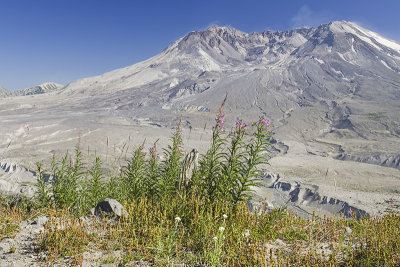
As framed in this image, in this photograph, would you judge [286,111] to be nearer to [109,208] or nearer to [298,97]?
[298,97]

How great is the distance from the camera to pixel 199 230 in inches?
191

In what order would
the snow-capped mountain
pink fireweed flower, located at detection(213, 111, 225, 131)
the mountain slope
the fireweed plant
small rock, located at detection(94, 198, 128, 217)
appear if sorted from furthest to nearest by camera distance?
the mountain slope
the snow-capped mountain
pink fireweed flower, located at detection(213, 111, 225, 131)
small rock, located at detection(94, 198, 128, 217)
the fireweed plant

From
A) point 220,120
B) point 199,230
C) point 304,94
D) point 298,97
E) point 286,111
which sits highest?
point 304,94

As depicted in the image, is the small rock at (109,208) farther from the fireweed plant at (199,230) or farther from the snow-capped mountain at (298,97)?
the snow-capped mountain at (298,97)

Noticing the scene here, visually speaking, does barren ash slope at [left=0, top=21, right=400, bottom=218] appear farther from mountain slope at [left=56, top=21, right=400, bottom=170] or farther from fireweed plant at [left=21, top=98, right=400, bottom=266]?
→ fireweed plant at [left=21, top=98, right=400, bottom=266]

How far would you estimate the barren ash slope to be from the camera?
43.7m

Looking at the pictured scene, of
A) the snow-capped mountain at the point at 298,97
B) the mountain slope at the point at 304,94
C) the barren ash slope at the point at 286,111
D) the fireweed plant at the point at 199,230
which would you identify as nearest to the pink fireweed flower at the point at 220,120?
the fireweed plant at the point at 199,230

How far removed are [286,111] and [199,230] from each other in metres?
95.1

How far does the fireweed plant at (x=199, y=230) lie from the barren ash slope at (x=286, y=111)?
137cm

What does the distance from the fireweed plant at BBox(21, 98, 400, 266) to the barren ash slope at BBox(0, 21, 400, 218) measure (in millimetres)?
1369

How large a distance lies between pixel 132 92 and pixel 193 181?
13326 cm

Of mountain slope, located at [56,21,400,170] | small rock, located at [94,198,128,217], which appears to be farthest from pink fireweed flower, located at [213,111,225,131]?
mountain slope, located at [56,21,400,170]

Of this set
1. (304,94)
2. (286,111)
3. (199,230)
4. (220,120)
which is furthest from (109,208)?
(304,94)

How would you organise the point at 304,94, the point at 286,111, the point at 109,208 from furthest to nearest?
the point at 304,94 < the point at 286,111 < the point at 109,208
